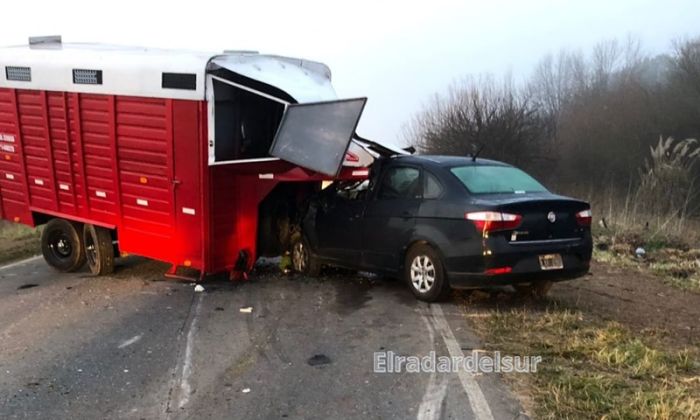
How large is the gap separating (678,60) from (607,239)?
110 feet

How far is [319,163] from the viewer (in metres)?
7.97

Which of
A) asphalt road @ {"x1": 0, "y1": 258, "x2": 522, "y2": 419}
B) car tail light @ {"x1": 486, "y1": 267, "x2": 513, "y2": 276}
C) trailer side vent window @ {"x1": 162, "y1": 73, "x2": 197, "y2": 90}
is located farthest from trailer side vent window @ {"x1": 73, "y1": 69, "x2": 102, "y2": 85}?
car tail light @ {"x1": 486, "y1": 267, "x2": 513, "y2": 276}

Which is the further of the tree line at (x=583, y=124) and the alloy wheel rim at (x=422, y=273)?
the tree line at (x=583, y=124)

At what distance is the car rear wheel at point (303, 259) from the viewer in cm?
962

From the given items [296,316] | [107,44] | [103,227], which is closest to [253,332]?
[296,316]

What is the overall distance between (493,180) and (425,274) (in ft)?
4.45

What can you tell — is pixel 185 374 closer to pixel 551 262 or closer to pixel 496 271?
pixel 496 271

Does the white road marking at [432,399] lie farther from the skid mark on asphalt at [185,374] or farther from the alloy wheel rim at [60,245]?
the alloy wheel rim at [60,245]

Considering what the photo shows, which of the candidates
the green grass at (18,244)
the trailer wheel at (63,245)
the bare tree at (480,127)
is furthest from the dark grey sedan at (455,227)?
the bare tree at (480,127)

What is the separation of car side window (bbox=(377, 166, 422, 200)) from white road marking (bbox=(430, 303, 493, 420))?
155 centimetres

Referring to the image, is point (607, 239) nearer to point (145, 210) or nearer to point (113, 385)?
point (145, 210)

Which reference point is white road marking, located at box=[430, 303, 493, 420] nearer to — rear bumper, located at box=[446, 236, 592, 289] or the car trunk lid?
rear bumper, located at box=[446, 236, 592, 289]

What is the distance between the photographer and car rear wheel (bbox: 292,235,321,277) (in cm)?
962

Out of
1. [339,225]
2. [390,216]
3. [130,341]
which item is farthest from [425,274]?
[130,341]
